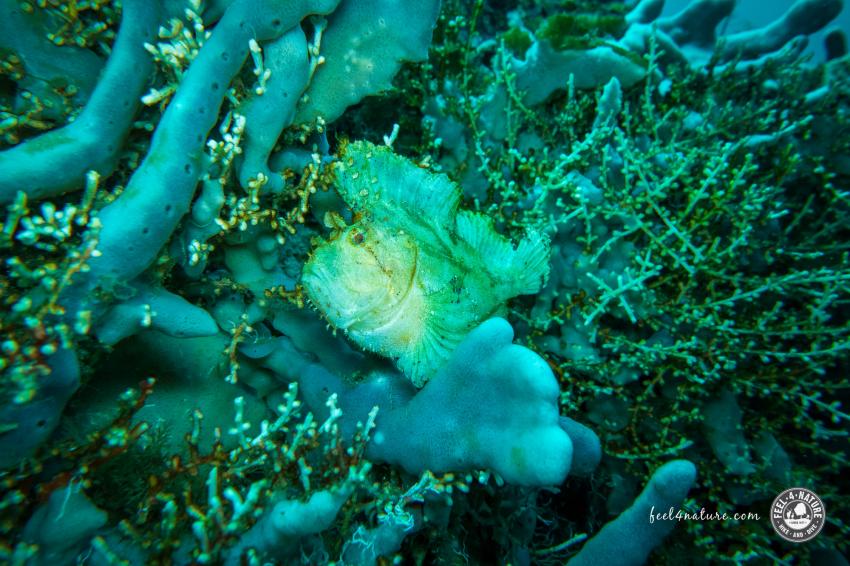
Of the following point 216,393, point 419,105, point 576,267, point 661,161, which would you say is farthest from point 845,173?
point 216,393

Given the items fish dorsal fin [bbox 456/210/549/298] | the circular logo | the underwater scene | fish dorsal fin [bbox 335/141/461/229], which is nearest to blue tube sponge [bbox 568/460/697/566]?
the underwater scene

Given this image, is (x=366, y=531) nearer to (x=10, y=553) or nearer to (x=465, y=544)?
(x=465, y=544)

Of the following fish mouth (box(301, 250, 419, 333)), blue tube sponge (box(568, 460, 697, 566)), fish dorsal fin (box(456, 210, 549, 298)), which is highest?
fish dorsal fin (box(456, 210, 549, 298))

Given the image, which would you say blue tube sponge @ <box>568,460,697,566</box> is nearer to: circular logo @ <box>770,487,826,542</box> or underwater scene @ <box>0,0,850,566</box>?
underwater scene @ <box>0,0,850,566</box>

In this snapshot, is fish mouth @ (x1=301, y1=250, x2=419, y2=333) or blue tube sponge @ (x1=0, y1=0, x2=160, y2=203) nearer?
blue tube sponge @ (x1=0, y1=0, x2=160, y2=203)

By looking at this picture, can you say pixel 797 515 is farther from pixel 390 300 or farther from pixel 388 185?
pixel 388 185
